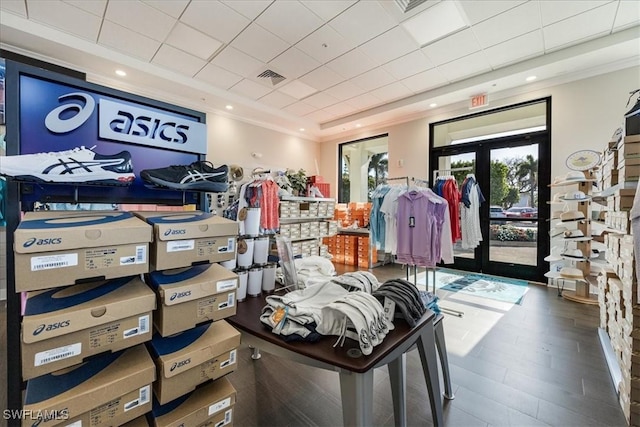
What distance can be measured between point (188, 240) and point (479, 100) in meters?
5.58

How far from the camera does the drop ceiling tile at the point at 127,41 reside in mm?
3396

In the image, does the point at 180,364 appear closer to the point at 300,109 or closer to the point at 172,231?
the point at 172,231

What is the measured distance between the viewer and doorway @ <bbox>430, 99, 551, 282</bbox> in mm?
4590

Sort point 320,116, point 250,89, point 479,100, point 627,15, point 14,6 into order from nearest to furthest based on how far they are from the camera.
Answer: point 14,6, point 627,15, point 479,100, point 250,89, point 320,116

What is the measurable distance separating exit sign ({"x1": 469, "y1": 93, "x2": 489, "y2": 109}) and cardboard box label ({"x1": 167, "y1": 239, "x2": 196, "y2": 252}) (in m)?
5.52

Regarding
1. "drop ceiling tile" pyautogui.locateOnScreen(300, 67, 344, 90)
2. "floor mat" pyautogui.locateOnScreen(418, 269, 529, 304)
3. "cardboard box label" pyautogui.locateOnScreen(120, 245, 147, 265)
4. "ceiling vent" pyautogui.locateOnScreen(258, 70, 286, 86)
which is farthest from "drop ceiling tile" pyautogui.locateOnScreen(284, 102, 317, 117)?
"cardboard box label" pyautogui.locateOnScreen(120, 245, 147, 265)

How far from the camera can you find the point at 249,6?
120 inches

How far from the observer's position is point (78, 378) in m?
0.85

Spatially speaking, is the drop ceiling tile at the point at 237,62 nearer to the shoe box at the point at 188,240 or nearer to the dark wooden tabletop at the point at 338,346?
the shoe box at the point at 188,240

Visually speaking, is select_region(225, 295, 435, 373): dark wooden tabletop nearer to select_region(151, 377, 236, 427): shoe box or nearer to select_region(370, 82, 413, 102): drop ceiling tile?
select_region(151, 377, 236, 427): shoe box

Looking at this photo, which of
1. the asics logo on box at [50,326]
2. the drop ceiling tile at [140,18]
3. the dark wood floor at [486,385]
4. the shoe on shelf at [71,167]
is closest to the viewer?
the asics logo on box at [50,326]

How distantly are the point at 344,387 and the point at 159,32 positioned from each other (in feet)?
14.4

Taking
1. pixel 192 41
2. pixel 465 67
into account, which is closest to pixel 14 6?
pixel 192 41

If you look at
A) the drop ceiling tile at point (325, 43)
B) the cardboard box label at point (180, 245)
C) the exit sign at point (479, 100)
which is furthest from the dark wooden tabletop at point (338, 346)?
the exit sign at point (479, 100)
